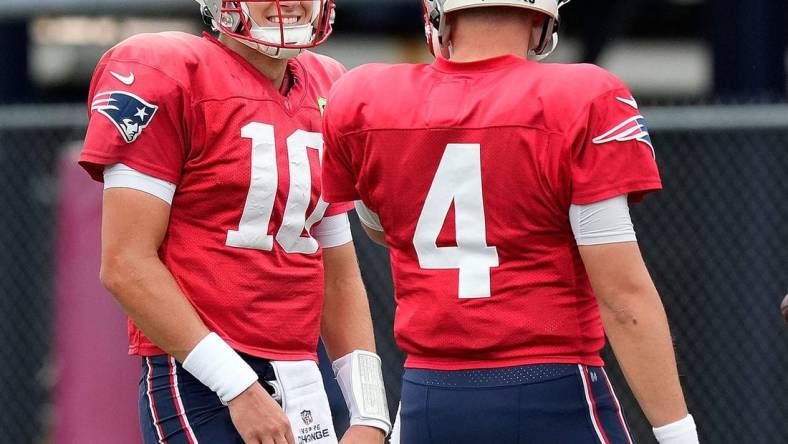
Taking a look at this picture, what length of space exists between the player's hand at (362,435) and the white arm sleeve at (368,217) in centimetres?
45

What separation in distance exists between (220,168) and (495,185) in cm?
64

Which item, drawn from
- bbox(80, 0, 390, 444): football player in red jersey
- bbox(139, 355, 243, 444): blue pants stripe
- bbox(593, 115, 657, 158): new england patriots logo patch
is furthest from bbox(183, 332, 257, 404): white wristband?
bbox(593, 115, 657, 158): new england patriots logo patch

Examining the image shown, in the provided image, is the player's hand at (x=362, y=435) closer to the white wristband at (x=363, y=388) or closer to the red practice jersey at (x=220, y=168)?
the white wristband at (x=363, y=388)

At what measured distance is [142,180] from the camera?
276 cm

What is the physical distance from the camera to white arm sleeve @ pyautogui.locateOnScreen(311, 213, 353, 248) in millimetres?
3248

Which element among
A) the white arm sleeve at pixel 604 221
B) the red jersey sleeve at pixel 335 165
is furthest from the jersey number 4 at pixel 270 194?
the white arm sleeve at pixel 604 221

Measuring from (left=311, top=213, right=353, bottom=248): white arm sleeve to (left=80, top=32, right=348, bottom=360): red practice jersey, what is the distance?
0.77ft

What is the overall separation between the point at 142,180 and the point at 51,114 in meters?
3.79

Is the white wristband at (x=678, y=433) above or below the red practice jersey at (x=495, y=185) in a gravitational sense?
below

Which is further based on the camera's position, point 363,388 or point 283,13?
point 363,388

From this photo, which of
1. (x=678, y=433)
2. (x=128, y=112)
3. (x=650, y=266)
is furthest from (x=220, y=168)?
(x=650, y=266)

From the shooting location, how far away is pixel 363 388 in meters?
3.12

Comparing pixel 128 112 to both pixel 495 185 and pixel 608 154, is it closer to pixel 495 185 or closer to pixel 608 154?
pixel 495 185

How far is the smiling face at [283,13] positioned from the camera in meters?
2.97
